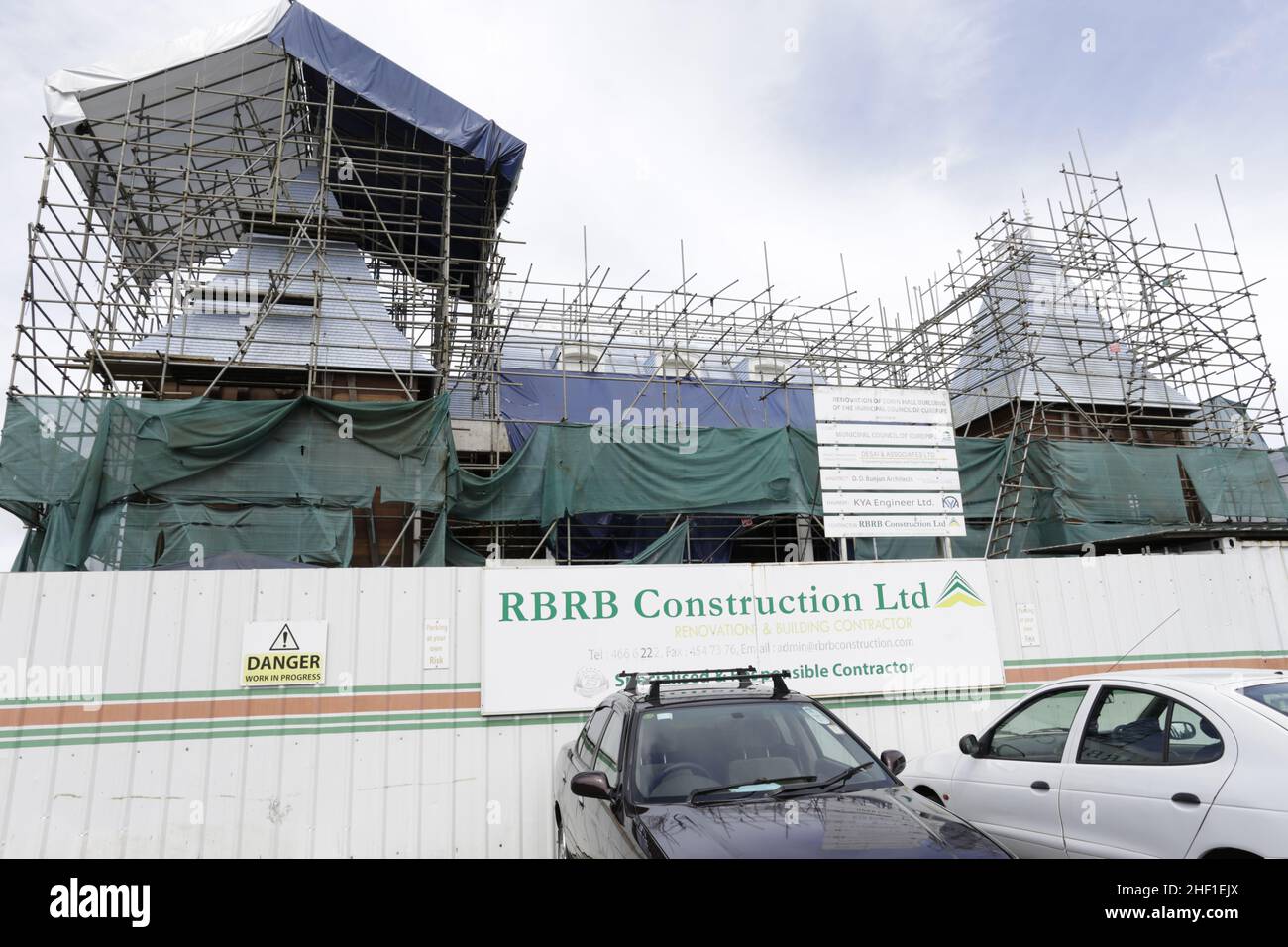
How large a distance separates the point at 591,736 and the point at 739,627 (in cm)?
295

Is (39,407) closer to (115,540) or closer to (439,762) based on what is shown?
(115,540)

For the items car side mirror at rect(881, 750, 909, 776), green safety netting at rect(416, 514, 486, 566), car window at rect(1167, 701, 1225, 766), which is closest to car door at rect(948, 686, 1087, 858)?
car window at rect(1167, 701, 1225, 766)

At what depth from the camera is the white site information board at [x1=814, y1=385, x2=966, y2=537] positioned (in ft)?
40.9

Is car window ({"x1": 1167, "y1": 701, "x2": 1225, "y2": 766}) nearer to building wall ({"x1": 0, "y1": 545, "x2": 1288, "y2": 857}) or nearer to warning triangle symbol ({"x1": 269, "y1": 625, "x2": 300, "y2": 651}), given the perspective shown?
building wall ({"x1": 0, "y1": 545, "x2": 1288, "y2": 857})

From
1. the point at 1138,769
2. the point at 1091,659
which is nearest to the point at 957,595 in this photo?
the point at 1091,659

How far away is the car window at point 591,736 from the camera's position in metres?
5.56

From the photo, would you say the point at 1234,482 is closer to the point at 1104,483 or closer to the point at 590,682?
the point at 1104,483

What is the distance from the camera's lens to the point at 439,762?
24.6 feet

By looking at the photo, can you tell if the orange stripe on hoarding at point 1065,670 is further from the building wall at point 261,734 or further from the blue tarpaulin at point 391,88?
the blue tarpaulin at point 391,88

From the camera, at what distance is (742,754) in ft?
15.3

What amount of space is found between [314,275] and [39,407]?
18.0 ft

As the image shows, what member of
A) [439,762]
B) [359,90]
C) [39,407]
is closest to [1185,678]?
[439,762]

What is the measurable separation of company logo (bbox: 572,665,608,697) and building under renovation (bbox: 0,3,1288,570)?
4.88 metres
